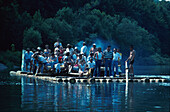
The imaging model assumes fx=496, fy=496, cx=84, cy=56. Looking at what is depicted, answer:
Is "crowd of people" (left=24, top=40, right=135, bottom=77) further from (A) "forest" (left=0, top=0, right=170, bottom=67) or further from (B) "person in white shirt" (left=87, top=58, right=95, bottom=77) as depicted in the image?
(A) "forest" (left=0, top=0, right=170, bottom=67)

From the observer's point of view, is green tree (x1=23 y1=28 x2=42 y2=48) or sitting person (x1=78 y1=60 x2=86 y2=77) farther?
green tree (x1=23 y1=28 x2=42 y2=48)

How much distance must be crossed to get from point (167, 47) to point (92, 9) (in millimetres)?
32655

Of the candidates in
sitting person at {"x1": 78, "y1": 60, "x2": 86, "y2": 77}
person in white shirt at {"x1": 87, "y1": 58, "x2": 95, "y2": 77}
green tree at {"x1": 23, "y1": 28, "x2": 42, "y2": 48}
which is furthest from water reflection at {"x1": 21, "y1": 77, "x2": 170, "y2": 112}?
green tree at {"x1": 23, "y1": 28, "x2": 42, "y2": 48}

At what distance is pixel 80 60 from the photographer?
30422 millimetres

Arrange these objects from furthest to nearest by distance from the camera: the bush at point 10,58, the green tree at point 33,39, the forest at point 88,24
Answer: the forest at point 88,24
the green tree at point 33,39
the bush at point 10,58

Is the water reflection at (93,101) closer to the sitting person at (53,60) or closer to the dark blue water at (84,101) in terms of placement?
the dark blue water at (84,101)

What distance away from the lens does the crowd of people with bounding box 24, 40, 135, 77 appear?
30531mm

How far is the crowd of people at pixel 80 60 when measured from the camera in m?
30.5

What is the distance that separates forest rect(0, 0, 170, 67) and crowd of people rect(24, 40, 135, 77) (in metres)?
26.2

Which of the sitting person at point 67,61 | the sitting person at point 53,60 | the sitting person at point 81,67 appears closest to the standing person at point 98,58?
the sitting person at point 81,67

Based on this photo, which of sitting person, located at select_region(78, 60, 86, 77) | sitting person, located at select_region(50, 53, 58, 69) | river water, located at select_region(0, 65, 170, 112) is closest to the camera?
river water, located at select_region(0, 65, 170, 112)

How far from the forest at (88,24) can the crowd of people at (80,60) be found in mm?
26244

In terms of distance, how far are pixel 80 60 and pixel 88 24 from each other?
65518 millimetres

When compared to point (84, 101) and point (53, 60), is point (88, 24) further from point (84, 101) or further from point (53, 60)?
point (84, 101)
